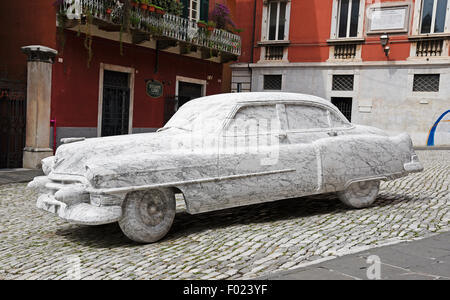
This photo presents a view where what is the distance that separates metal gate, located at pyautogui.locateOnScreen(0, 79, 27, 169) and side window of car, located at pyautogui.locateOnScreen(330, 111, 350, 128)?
8.63m

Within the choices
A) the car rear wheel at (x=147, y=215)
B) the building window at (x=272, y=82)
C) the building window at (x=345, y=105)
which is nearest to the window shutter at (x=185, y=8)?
the building window at (x=272, y=82)

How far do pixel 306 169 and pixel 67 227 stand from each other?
327 cm

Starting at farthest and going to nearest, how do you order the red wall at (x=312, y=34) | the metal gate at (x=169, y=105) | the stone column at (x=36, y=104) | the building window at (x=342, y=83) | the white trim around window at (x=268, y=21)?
the white trim around window at (x=268, y=21) < the building window at (x=342, y=83) < the red wall at (x=312, y=34) < the metal gate at (x=169, y=105) < the stone column at (x=36, y=104)

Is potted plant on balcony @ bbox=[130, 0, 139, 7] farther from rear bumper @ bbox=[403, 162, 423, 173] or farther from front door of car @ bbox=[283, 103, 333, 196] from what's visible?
rear bumper @ bbox=[403, 162, 423, 173]

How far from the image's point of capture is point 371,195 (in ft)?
21.6

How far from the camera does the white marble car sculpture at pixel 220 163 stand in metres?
4.77

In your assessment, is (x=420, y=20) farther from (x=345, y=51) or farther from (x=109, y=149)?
(x=109, y=149)

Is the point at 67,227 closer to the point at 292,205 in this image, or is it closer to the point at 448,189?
the point at 292,205

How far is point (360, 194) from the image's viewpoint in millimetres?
6512

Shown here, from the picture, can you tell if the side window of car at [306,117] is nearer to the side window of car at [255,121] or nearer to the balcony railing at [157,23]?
the side window of car at [255,121]

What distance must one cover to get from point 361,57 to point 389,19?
1.97 meters

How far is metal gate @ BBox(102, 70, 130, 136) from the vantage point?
14.6m

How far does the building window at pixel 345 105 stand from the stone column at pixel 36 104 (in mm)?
13596

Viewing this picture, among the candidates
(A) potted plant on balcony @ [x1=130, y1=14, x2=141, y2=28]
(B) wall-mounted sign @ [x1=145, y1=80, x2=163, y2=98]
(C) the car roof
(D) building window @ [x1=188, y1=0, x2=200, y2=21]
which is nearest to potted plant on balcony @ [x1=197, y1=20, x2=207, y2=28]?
(D) building window @ [x1=188, y1=0, x2=200, y2=21]
